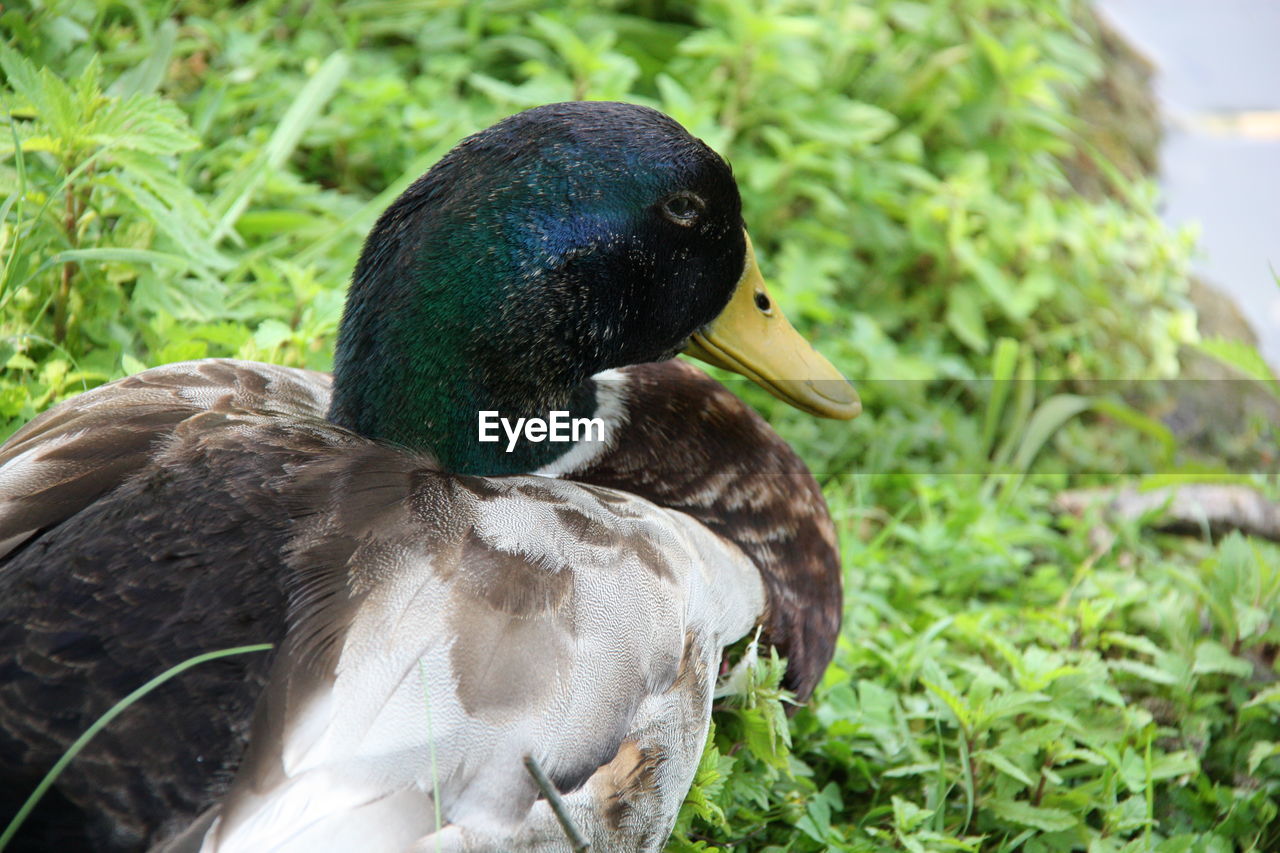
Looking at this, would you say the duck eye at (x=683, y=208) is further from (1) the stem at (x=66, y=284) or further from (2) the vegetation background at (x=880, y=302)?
(1) the stem at (x=66, y=284)

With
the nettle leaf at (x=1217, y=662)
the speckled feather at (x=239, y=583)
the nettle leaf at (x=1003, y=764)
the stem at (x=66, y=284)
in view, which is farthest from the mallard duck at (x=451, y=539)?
the nettle leaf at (x=1217, y=662)

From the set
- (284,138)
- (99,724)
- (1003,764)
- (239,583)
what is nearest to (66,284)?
(284,138)

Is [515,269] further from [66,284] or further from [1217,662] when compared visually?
[1217,662]

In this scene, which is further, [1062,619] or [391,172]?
[391,172]

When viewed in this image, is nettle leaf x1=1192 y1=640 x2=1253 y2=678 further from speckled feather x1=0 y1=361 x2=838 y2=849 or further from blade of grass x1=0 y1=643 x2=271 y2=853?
blade of grass x1=0 y1=643 x2=271 y2=853

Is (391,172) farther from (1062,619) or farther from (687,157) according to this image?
(1062,619)

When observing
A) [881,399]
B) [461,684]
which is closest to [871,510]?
[881,399]

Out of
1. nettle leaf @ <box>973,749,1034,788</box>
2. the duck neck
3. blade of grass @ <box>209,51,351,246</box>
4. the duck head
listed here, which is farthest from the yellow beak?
blade of grass @ <box>209,51,351,246</box>
